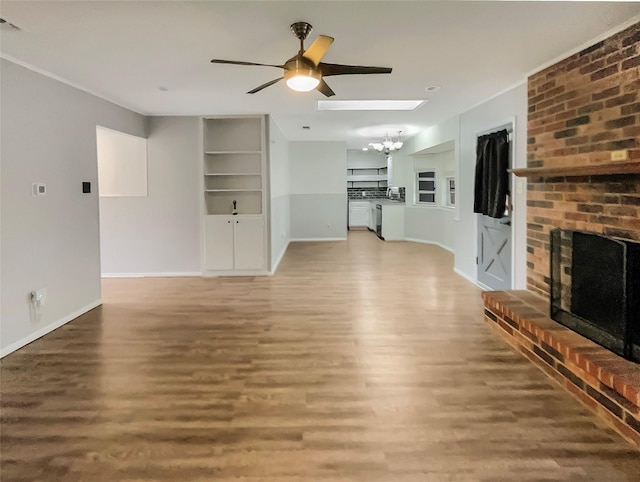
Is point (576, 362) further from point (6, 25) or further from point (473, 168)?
point (6, 25)

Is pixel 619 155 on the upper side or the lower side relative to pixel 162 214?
upper

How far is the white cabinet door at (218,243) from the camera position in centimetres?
656

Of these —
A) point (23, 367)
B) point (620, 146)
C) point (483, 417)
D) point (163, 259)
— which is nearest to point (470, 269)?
point (620, 146)

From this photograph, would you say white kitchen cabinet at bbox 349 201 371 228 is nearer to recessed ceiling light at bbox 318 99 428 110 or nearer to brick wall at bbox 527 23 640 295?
recessed ceiling light at bbox 318 99 428 110

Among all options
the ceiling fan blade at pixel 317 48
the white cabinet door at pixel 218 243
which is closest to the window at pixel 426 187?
the white cabinet door at pixel 218 243

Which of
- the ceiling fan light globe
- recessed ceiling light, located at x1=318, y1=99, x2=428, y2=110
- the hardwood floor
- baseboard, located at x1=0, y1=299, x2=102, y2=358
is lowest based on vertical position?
the hardwood floor

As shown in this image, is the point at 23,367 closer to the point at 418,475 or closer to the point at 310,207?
the point at 418,475

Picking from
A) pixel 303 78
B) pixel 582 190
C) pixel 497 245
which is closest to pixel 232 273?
pixel 497 245

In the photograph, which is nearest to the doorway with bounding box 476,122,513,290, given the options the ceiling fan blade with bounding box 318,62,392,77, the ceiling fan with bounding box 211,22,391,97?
the ceiling fan blade with bounding box 318,62,392,77

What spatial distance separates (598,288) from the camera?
9.43 ft

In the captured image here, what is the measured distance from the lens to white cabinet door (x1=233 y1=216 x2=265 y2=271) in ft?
21.6

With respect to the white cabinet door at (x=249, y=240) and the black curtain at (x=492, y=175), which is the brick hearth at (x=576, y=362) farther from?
the white cabinet door at (x=249, y=240)

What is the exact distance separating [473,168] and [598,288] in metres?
3.32

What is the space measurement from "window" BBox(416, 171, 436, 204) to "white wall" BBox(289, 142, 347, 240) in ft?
5.70
